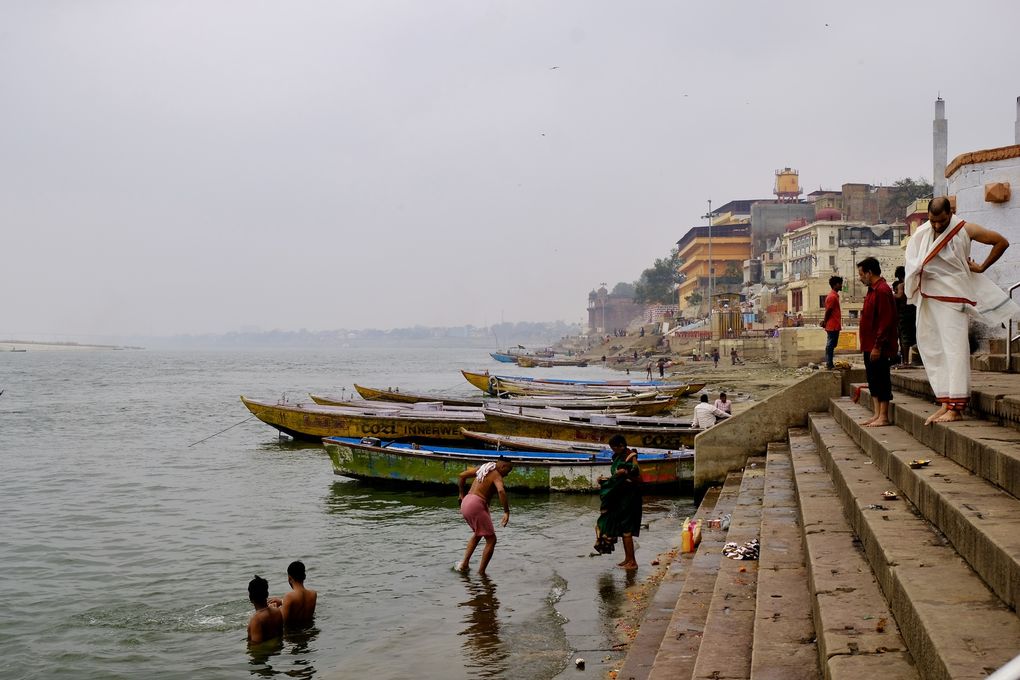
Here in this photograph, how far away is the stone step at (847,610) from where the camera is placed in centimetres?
337

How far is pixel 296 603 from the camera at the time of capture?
8805 millimetres

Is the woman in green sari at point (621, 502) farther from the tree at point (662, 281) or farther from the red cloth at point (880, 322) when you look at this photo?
the tree at point (662, 281)

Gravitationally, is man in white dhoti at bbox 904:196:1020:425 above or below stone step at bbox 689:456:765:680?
above

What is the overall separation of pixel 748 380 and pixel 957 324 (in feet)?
108

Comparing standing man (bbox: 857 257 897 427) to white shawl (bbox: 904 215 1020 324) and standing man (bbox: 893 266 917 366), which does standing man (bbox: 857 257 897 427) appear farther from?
standing man (bbox: 893 266 917 366)

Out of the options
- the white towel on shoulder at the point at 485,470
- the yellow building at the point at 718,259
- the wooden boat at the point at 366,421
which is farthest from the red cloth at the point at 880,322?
the yellow building at the point at 718,259

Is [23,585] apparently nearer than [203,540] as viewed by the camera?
Yes

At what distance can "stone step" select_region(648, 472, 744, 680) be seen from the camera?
4.98 meters

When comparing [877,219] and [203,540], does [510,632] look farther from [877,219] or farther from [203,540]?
[877,219]

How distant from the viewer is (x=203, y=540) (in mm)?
13859

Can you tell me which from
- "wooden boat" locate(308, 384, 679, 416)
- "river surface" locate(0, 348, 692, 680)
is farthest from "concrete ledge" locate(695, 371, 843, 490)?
→ "wooden boat" locate(308, 384, 679, 416)

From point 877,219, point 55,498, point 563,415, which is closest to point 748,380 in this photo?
point 563,415

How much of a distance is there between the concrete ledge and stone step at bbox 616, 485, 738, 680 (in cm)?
362

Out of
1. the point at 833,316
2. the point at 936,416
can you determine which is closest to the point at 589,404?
the point at 833,316
